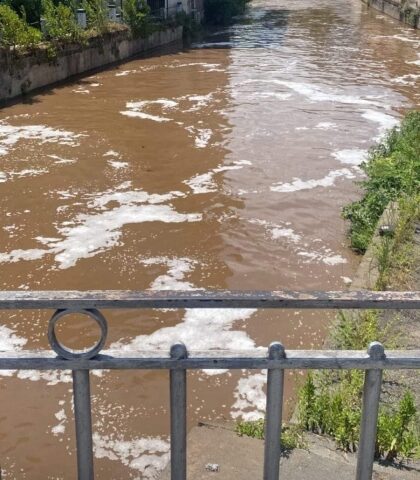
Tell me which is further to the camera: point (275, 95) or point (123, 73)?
point (123, 73)

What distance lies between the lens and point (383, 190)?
355 inches

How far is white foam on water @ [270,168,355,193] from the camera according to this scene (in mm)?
10914

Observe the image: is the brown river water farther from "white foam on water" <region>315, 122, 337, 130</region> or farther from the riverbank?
Result: the riverbank

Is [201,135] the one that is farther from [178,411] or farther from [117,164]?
[178,411]

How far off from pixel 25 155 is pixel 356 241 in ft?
23.8

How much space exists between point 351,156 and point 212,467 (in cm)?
1013

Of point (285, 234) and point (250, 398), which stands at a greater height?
point (285, 234)

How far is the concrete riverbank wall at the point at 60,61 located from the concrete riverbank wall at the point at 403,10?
632 inches

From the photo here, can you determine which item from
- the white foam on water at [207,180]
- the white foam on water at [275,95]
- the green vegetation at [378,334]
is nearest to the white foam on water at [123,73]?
the white foam on water at [275,95]

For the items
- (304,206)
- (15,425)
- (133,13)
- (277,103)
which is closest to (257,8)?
(133,13)

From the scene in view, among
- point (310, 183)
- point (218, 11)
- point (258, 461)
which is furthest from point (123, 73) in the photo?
point (258, 461)

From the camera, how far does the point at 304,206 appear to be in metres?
10.1

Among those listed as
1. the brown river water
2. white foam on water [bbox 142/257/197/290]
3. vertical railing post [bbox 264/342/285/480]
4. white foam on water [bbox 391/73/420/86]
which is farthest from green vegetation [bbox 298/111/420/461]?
white foam on water [bbox 391/73/420/86]

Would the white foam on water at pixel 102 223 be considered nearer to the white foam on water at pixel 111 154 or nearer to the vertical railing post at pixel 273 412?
the white foam on water at pixel 111 154
